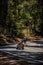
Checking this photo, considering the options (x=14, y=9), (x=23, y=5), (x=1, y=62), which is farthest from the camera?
(x=23, y=5)

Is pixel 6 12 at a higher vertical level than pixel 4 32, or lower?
higher

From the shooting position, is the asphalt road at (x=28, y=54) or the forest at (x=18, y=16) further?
the forest at (x=18, y=16)

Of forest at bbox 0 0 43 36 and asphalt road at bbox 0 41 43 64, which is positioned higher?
forest at bbox 0 0 43 36

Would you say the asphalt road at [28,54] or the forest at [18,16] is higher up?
the forest at [18,16]

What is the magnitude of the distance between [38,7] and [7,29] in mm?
10677

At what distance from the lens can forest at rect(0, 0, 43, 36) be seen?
26.8 m

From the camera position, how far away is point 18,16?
2862 centimetres

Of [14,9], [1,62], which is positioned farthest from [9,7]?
[1,62]

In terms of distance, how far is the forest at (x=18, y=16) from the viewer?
26.8 m

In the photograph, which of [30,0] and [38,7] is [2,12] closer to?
[30,0]

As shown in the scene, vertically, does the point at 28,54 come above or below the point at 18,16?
below

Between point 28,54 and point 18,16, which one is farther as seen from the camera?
point 18,16

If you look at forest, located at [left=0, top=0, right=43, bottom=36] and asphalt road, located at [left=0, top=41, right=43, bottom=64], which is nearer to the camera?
asphalt road, located at [left=0, top=41, right=43, bottom=64]

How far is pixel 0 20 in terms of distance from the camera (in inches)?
1027
